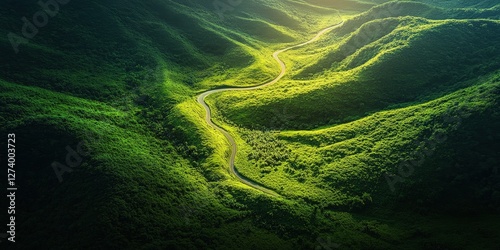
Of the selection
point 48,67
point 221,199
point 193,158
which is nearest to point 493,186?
point 221,199

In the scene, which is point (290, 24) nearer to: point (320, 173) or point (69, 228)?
point (320, 173)

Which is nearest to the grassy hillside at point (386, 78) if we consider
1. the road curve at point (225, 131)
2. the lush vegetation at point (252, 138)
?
the lush vegetation at point (252, 138)

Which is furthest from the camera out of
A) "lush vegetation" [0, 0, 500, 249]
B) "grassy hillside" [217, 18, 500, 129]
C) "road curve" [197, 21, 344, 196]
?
"grassy hillside" [217, 18, 500, 129]

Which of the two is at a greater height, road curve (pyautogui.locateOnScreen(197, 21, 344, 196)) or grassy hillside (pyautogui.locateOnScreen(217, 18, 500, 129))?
grassy hillside (pyautogui.locateOnScreen(217, 18, 500, 129))

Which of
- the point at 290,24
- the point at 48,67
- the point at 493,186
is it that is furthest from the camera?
the point at 290,24

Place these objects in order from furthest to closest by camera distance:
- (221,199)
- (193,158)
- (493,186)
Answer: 1. (193,158)
2. (221,199)
3. (493,186)

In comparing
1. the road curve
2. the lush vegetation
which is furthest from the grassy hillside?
the road curve

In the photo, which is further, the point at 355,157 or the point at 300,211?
the point at 355,157

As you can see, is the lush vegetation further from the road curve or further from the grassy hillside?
A: the road curve
